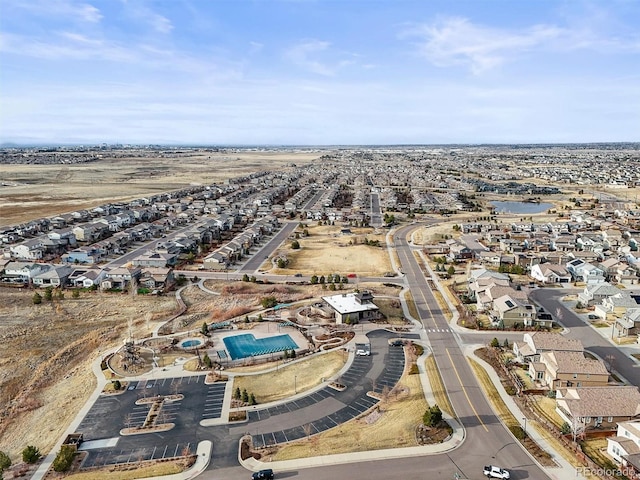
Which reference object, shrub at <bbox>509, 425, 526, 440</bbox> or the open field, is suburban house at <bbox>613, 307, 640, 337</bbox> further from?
the open field

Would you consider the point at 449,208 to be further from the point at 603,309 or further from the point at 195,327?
the point at 195,327

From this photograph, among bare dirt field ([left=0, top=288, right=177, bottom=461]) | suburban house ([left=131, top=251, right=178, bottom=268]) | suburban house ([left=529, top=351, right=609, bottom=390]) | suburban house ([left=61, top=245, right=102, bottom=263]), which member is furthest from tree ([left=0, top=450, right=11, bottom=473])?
suburban house ([left=61, top=245, right=102, bottom=263])

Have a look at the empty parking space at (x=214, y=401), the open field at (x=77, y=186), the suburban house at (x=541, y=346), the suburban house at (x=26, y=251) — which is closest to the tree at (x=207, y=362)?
the empty parking space at (x=214, y=401)

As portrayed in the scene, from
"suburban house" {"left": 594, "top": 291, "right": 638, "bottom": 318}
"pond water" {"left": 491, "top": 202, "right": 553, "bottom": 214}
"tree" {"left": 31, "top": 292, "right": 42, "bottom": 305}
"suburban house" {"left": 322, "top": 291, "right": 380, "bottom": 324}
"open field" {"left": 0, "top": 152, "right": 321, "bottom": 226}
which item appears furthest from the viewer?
"pond water" {"left": 491, "top": 202, "right": 553, "bottom": 214}

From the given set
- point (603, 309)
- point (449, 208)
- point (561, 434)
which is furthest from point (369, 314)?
point (449, 208)

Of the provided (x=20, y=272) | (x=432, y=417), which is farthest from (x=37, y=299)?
(x=432, y=417)

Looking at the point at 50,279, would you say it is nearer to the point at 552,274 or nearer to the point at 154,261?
the point at 154,261
